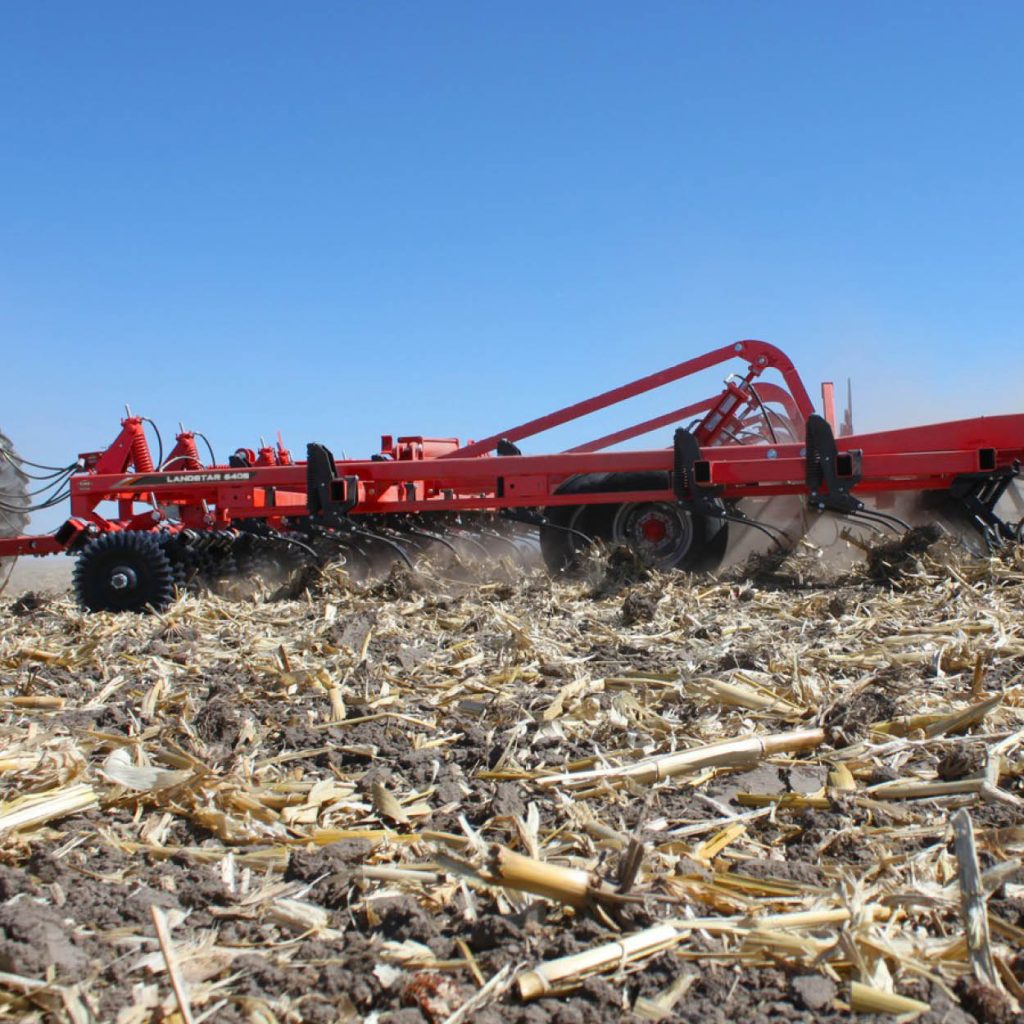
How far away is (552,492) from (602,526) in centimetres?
55

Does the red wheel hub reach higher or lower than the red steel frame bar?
lower

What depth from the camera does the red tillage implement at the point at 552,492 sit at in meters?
7.87

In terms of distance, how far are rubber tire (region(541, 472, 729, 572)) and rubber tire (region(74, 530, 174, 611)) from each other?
3263 millimetres

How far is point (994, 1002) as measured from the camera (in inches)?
68.6

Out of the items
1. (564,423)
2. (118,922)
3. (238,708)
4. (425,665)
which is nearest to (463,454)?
(564,423)

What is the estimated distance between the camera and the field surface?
1.86 metres

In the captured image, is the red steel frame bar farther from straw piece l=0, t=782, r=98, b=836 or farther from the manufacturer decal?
straw piece l=0, t=782, r=98, b=836

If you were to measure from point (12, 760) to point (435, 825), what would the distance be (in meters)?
1.34

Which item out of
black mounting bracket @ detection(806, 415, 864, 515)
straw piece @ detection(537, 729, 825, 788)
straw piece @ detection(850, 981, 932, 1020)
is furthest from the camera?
black mounting bracket @ detection(806, 415, 864, 515)

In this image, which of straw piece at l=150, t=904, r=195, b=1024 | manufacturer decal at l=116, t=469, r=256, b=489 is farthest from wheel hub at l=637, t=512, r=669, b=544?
straw piece at l=150, t=904, r=195, b=1024

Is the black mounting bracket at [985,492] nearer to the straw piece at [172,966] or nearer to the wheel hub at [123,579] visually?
the wheel hub at [123,579]

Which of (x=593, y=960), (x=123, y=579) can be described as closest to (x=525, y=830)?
(x=593, y=960)

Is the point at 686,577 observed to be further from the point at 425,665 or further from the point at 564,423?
the point at 564,423

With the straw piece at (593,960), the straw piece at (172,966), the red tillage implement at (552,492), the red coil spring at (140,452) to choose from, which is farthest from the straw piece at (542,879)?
the red coil spring at (140,452)
